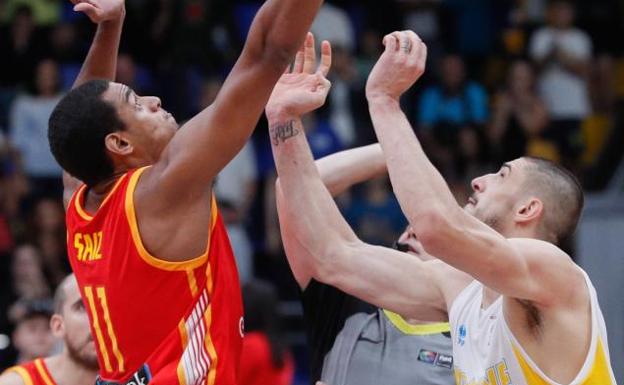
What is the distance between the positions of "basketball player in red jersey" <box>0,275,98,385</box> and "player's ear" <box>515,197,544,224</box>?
1.96 meters

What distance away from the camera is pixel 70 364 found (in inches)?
220

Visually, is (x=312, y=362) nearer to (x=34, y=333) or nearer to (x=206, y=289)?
(x=206, y=289)

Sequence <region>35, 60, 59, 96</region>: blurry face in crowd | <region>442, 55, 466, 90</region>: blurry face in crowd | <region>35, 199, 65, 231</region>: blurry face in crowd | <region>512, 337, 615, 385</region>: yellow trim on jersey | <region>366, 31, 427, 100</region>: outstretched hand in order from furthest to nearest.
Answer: <region>442, 55, 466, 90</region>: blurry face in crowd < <region>35, 60, 59, 96</region>: blurry face in crowd < <region>35, 199, 65, 231</region>: blurry face in crowd < <region>366, 31, 427, 100</region>: outstretched hand < <region>512, 337, 615, 385</region>: yellow trim on jersey

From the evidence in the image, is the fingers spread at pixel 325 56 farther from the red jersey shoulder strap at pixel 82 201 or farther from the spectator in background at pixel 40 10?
the spectator in background at pixel 40 10

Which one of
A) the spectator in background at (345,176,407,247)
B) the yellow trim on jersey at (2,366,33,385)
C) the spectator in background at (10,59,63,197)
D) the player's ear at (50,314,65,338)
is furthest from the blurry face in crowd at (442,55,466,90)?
the yellow trim on jersey at (2,366,33,385)

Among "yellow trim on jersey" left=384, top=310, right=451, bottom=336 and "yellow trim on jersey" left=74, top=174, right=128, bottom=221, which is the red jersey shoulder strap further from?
"yellow trim on jersey" left=384, top=310, right=451, bottom=336

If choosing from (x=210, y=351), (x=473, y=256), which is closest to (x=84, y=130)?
(x=210, y=351)

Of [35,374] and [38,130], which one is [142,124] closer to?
[35,374]

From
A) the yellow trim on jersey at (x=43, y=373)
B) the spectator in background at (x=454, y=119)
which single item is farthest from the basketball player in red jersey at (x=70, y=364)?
the spectator in background at (x=454, y=119)

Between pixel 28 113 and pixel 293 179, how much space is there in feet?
22.4

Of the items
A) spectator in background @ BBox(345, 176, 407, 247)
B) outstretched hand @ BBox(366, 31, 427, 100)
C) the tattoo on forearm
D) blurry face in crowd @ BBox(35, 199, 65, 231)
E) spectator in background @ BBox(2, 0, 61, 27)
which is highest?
outstretched hand @ BBox(366, 31, 427, 100)

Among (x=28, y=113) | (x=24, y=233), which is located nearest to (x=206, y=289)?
(x=24, y=233)

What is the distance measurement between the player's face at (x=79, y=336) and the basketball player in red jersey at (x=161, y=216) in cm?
106

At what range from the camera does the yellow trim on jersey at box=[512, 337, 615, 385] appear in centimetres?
422
